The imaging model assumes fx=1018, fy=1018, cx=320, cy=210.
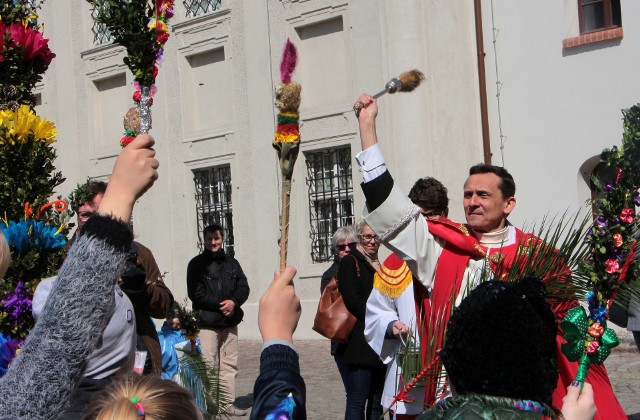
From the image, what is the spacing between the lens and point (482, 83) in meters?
16.7

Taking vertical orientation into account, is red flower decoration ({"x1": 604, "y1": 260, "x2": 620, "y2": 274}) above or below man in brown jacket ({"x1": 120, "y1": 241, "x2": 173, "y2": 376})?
above

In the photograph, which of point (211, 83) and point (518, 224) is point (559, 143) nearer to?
point (518, 224)

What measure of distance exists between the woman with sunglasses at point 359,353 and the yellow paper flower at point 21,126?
3552 mm

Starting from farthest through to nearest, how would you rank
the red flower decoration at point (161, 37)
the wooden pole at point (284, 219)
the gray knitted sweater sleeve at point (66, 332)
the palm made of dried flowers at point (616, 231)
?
the palm made of dried flowers at point (616, 231), the red flower decoration at point (161, 37), the wooden pole at point (284, 219), the gray knitted sweater sleeve at point (66, 332)

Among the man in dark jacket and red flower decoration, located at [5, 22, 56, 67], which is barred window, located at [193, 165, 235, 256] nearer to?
the man in dark jacket

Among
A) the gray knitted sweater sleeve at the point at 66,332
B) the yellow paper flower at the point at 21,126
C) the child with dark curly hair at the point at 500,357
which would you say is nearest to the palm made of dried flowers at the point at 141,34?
the yellow paper flower at the point at 21,126

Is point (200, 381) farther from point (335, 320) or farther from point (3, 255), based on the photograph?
point (3, 255)

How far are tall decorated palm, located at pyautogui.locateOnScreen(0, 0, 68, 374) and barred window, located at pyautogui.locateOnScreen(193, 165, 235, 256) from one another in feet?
51.9

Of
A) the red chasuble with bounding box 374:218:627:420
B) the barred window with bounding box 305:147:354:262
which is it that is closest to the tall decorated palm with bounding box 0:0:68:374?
the red chasuble with bounding box 374:218:627:420

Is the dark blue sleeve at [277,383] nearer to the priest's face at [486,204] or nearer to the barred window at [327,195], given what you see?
the priest's face at [486,204]

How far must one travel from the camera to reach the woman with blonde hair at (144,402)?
239 centimetres

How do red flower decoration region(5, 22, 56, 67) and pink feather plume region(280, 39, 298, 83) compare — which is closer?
pink feather plume region(280, 39, 298, 83)

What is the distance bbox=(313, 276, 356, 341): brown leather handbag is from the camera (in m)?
7.11

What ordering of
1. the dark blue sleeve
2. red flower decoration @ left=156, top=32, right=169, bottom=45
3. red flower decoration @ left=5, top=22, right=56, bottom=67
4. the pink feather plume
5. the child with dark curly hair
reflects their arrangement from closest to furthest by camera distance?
the child with dark curly hair, the dark blue sleeve, the pink feather plume, red flower decoration @ left=156, top=32, right=169, bottom=45, red flower decoration @ left=5, top=22, right=56, bottom=67
